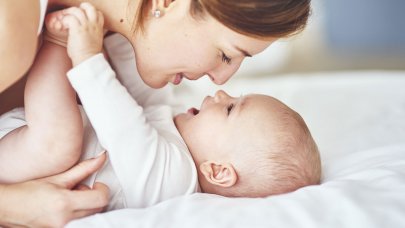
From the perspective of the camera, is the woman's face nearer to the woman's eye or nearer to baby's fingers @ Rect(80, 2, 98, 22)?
the woman's eye

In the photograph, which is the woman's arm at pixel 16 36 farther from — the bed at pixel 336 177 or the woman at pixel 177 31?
the bed at pixel 336 177

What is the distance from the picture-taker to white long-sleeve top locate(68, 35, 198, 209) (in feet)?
3.86

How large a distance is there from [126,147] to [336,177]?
0.51m

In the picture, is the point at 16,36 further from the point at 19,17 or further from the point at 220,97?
the point at 220,97

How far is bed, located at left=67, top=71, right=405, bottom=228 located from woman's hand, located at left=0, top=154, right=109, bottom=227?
0.05m

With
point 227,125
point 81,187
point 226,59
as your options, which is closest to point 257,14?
point 226,59

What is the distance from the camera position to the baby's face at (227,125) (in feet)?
4.43

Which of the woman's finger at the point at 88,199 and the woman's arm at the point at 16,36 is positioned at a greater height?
the woman's arm at the point at 16,36

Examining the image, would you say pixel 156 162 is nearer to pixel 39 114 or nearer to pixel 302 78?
pixel 39 114

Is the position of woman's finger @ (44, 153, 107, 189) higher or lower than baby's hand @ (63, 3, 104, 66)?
lower

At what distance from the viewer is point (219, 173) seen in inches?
53.4

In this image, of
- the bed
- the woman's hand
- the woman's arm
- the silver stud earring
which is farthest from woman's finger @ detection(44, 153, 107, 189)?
the silver stud earring

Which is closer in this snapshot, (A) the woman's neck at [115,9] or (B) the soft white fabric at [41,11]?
(B) the soft white fabric at [41,11]

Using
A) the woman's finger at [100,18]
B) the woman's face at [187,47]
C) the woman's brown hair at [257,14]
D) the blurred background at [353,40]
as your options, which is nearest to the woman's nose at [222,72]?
the woman's face at [187,47]
